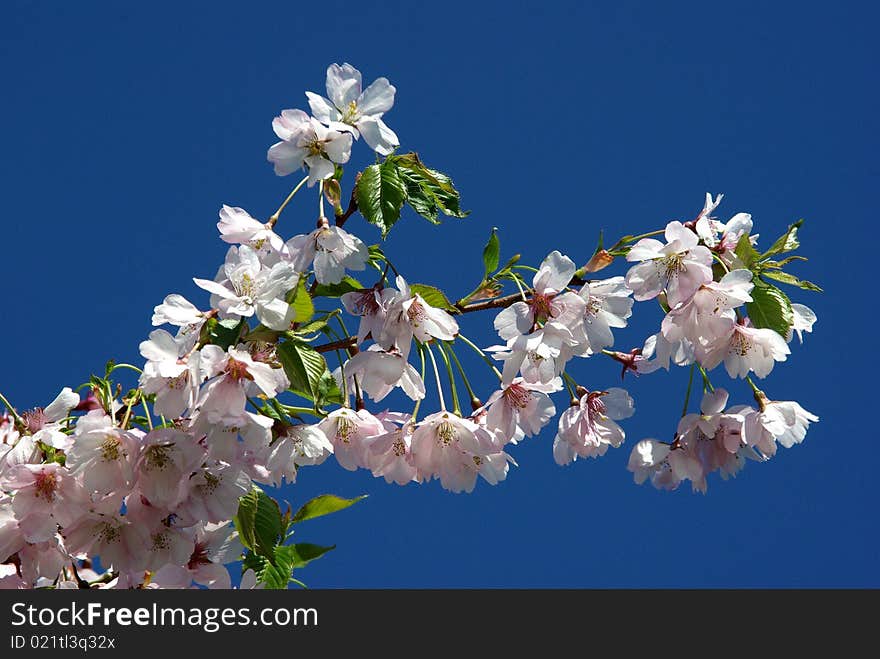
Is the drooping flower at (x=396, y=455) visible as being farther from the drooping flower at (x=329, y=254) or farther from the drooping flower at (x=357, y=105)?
the drooping flower at (x=357, y=105)

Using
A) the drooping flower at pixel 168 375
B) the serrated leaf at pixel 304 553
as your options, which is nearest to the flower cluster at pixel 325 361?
the drooping flower at pixel 168 375

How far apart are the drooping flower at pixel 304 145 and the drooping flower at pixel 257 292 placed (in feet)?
0.62

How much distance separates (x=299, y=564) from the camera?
1939 millimetres

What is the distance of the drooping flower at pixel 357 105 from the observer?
1.55m

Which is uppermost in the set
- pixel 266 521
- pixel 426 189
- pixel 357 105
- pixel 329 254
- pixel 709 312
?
pixel 357 105

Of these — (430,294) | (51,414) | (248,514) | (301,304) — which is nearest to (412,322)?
(430,294)

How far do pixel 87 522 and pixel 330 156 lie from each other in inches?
26.0

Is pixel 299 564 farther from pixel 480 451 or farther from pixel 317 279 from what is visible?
pixel 317 279

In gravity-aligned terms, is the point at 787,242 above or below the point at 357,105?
below

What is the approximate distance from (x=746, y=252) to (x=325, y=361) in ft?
2.23

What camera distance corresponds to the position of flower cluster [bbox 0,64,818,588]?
1.37 m

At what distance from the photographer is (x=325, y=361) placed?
1400 mm

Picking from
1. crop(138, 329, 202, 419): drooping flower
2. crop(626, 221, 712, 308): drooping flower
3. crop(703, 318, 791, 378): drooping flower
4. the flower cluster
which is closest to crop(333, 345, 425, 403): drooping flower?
the flower cluster

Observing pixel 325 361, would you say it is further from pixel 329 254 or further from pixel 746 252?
pixel 746 252
